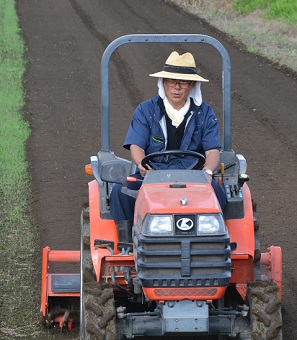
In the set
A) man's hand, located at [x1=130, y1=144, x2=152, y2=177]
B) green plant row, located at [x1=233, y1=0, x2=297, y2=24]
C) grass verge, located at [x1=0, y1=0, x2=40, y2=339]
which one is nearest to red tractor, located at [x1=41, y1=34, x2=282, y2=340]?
Answer: man's hand, located at [x1=130, y1=144, x2=152, y2=177]

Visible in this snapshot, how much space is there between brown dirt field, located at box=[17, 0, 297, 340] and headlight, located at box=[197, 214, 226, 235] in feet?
5.66

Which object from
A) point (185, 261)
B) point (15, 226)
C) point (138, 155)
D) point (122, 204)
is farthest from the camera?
point (15, 226)

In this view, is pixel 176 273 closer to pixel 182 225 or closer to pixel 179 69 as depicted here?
pixel 182 225

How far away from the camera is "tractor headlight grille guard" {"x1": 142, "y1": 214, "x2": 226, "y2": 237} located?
5.32 m

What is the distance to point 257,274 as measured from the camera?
6.13m

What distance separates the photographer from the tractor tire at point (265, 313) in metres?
5.38

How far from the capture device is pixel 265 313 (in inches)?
215

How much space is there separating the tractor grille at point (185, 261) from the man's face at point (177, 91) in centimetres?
158

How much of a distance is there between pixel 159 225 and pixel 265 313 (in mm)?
799

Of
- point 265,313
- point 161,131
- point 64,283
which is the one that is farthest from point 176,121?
point 265,313

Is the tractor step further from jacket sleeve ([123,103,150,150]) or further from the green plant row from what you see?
the green plant row

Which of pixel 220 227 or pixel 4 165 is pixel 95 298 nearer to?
pixel 220 227

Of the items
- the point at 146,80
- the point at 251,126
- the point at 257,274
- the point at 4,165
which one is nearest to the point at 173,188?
the point at 257,274

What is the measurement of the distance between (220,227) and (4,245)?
153 inches
